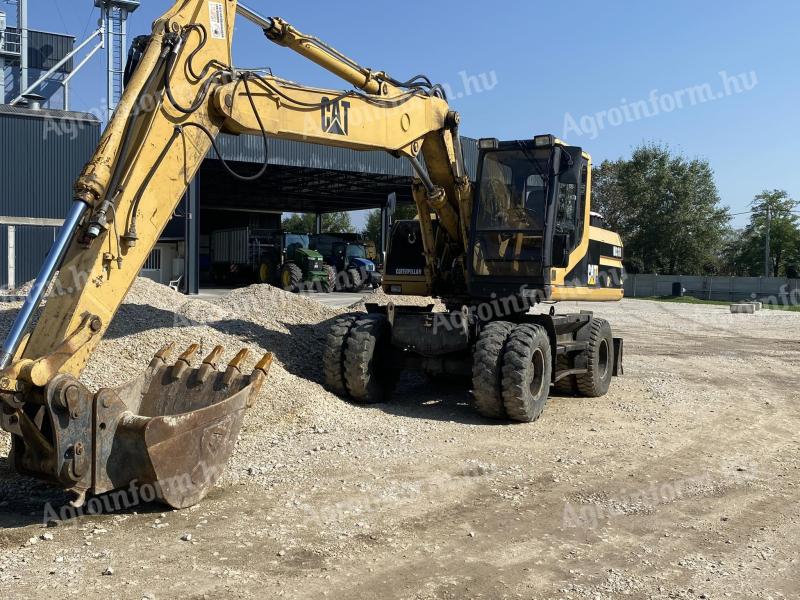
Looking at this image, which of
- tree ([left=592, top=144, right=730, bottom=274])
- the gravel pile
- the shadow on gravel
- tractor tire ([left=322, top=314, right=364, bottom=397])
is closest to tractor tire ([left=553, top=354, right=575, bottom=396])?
tractor tire ([left=322, top=314, right=364, bottom=397])

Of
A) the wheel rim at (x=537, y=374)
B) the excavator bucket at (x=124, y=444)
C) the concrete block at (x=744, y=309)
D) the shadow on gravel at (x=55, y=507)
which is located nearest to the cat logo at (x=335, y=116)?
the excavator bucket at (x=124, y=444)

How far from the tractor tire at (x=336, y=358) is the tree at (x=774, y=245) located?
54959 mm

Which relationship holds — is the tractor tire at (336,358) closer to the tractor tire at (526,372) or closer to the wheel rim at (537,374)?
the tractor tire at (526,372)

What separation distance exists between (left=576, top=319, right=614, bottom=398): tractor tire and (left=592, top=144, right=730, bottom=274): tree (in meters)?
44.0

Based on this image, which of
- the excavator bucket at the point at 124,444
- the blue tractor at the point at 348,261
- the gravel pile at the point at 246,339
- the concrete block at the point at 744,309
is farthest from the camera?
the blue tractor at the point at 348,261

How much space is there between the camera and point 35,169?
22.5 metres

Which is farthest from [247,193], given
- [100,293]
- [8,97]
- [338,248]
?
[100,293]

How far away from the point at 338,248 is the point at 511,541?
91.6 feet

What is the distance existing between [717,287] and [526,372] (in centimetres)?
4081

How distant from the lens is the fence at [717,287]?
145 feet


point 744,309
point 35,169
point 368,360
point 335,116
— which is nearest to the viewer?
point 335,116

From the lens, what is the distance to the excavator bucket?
4.58m

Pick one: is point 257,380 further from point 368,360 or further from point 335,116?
point 368,360

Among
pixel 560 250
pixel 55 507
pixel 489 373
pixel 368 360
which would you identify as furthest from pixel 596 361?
pixel 55 507
